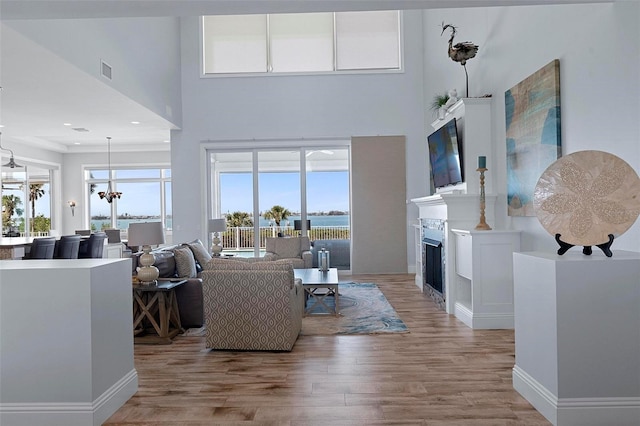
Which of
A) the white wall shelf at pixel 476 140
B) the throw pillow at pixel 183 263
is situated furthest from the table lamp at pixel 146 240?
the white wall shelf at pixel 476 140

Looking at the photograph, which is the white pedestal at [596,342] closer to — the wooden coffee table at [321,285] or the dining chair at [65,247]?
the wooden coffee table at [321,285]

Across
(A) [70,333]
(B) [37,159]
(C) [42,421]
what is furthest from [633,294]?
(B) [37,159]

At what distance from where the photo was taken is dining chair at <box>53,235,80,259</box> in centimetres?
639

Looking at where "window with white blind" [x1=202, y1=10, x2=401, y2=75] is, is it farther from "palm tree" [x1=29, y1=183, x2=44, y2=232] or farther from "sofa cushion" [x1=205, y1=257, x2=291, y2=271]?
"palm tree" [x1=29, y1=183, x2=44, y2=232]

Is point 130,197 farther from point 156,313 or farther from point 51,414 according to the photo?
point 51,414

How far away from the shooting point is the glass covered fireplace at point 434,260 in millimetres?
5523

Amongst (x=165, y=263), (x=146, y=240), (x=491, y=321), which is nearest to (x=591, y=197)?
(x=491, y=321)

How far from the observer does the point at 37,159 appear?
1086cm

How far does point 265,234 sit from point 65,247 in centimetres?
363

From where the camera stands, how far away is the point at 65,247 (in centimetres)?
642

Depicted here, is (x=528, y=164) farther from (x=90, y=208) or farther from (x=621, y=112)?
(x=90, y=208)

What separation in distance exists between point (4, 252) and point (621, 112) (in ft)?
22.8

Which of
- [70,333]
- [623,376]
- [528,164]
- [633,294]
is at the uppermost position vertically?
[528,164]

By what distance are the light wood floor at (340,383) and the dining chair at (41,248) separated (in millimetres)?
2881
